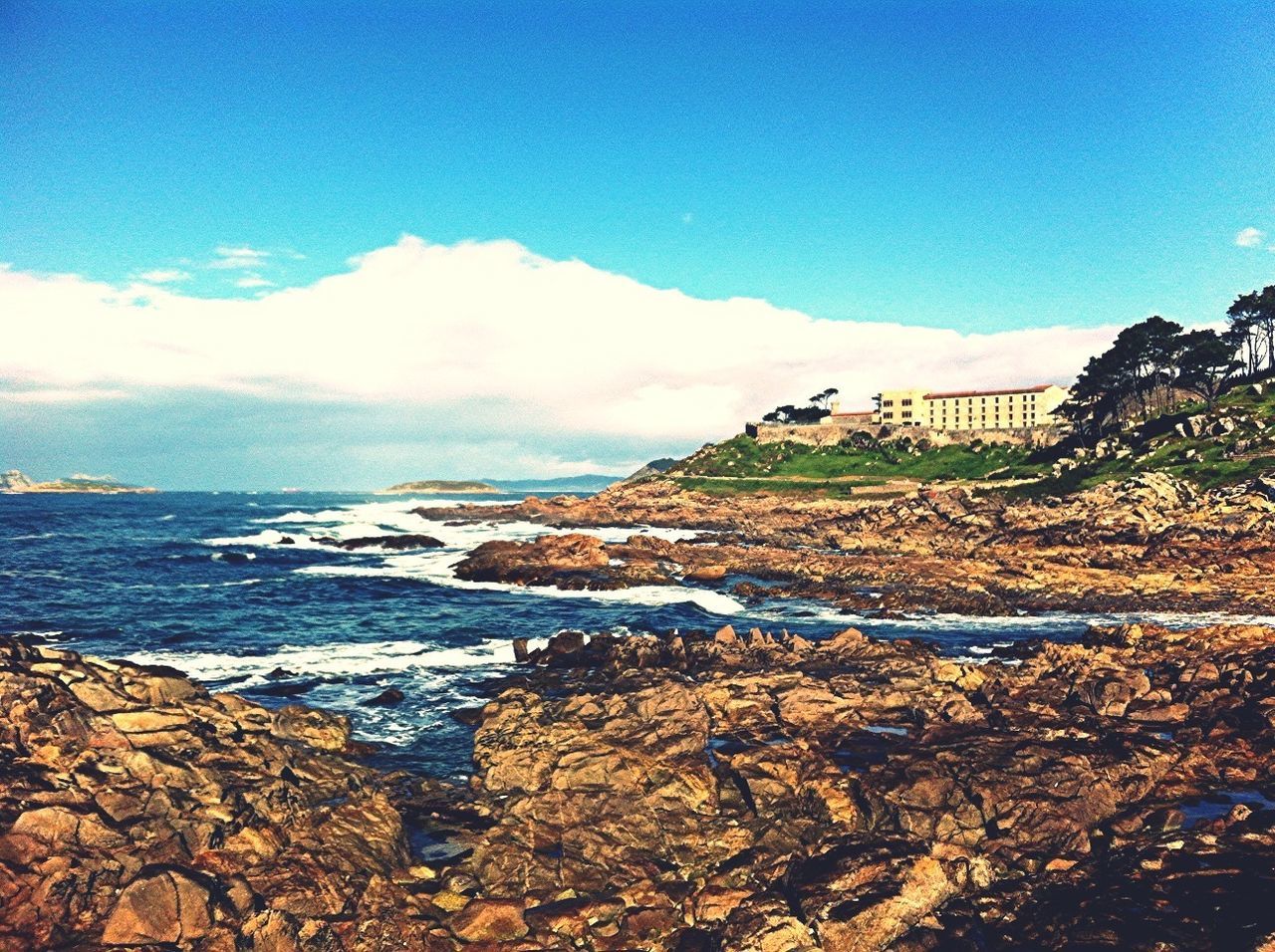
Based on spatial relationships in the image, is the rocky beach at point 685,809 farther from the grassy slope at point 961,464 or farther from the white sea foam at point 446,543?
the grassy slope at point 961,464

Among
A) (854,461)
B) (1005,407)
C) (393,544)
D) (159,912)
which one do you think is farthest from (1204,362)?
(159,912)

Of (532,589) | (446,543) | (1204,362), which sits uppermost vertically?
(1204,362)

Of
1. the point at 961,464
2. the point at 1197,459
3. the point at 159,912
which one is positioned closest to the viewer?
the point at 159,912

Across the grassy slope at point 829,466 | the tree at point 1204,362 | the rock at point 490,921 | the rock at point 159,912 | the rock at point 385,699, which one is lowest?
the rock at point 385,699

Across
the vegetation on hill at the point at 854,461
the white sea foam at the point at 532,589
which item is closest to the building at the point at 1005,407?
the vegetation on hill at the point at 854,461

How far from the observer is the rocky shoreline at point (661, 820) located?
1336cm

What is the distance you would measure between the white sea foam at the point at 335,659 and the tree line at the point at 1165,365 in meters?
122

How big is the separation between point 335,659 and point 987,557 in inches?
2054

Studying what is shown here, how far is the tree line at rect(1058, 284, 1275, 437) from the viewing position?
119375mm

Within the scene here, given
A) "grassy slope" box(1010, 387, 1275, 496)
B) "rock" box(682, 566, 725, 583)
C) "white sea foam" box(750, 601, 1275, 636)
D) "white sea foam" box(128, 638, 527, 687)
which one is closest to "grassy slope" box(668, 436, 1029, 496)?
"grassy slope" box(1010, 387, 1275, 496)

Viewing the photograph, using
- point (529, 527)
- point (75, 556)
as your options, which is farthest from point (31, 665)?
point (529, 527)

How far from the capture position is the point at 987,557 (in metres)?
62.6

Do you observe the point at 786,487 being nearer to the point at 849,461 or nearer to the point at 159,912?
the point at 849,461

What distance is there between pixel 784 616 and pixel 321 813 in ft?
108
